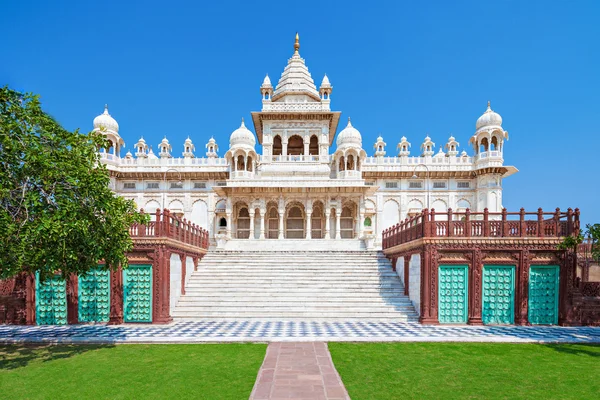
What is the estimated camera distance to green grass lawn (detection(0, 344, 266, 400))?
6609mm

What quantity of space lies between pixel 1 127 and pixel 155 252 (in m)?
6.54

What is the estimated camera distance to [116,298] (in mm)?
13195

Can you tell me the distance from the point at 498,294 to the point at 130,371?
39.2 feet

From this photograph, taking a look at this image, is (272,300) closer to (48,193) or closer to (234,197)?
(48,193)

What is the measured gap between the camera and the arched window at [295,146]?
1357 inches

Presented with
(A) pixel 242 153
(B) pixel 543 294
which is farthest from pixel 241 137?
(B) pixel 543 294

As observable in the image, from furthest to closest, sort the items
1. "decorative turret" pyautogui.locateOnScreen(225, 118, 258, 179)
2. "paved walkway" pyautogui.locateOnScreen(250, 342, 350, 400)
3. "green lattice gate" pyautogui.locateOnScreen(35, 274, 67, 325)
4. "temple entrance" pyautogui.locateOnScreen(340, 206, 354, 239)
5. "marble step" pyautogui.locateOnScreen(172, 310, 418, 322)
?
"temple entrance" pyautogui.locateOnScreen(340, 206, 354, 239) < "decorative turret" pyautogui.locateOnScreen(225, 118, 258, 179) < "marble step" pyautogui.locateOnScreen(172, 310, 418, 322) < "green lattice gate" pyautogui.locateOnScreen(35, 274, 67, 325) < "paved walkway" pyautogui.locateOnScreen(250, 342, 350, 400)

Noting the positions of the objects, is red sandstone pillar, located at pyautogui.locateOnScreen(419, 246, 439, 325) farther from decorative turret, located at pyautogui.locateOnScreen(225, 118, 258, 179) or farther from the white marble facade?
decorative turret, located at pyautogui.locateOnScreen(225, 118, 258, 179)

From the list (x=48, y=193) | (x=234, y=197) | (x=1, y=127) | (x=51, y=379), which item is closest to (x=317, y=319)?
(x=51, y=379)

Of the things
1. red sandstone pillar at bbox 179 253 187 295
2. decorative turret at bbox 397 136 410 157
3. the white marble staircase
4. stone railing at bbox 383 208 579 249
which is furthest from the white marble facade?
stone railing at bbox 383 208 579 249

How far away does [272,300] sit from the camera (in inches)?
588

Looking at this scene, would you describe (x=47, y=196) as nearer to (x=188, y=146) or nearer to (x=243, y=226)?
(x=243, y=226)

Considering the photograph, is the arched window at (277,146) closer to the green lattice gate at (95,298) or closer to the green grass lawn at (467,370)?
the green lattice gate at (95,298)

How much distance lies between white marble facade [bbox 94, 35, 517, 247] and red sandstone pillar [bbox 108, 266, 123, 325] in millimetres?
15572
